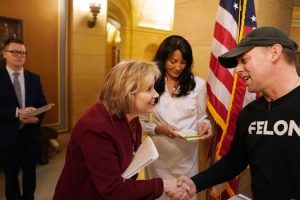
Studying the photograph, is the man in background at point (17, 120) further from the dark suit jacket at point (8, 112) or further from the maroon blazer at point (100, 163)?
A: the maroon blazer at point (100, 163)

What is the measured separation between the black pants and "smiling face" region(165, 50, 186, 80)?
1549mm

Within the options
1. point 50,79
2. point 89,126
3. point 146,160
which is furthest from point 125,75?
point 50,79

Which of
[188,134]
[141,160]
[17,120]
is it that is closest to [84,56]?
[17,120]

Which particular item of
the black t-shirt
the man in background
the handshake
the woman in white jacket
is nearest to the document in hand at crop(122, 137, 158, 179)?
the handshake

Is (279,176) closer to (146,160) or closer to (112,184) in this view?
(146,160)

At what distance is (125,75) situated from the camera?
1.17 m

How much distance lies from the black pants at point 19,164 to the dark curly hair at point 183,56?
147 cm

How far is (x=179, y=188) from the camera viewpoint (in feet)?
4.46

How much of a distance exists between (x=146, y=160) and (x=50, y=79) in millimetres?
3647

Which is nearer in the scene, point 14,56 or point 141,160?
point 141,160

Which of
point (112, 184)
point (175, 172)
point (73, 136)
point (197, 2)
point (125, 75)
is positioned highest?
point (197, 2)

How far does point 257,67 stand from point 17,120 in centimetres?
213

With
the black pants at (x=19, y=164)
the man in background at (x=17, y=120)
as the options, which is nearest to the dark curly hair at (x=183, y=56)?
the man in background at (x=17, y=120)

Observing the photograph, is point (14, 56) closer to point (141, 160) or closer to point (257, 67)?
point (141, 160)
